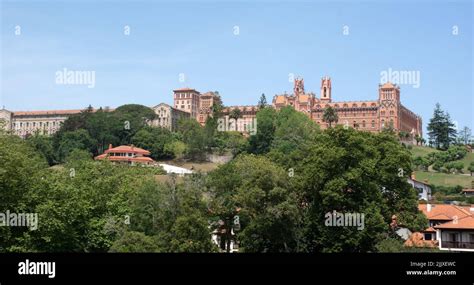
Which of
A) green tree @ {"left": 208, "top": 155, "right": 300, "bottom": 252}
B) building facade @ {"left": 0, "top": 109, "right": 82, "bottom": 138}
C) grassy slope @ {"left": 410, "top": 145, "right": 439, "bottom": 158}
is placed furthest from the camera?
building facade @ {"left": 0, "top": 109, "right": 82, "bottom": 138}

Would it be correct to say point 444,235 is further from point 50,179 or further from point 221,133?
point 221,133

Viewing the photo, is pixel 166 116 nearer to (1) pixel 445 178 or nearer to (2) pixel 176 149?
(2) pixel 176 149

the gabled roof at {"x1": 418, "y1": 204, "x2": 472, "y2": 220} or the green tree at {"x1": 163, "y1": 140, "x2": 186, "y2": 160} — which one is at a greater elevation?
the green tree at {"x1": 163, "y1": 140, "x2": 186, "y2": 160}

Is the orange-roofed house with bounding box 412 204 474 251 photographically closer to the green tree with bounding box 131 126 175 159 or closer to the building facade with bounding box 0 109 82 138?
the green tree with bounding box 131 126 175 159

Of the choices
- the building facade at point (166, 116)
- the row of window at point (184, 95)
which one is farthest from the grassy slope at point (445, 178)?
the row of window at point (184, 95)

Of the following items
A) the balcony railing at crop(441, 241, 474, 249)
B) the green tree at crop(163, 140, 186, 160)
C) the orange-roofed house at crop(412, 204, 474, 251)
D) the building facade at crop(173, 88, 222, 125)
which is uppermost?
the building facade at crop(173, 88, 222, 125)

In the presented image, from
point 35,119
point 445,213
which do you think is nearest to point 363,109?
point 35,119

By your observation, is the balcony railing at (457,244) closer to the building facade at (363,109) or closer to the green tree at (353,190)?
the green tree at (353,190)

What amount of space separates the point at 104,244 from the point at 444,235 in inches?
918

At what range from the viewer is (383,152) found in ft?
131

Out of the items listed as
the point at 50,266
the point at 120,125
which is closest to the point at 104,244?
the point at 50,266

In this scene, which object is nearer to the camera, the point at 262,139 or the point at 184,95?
the point at 262,139

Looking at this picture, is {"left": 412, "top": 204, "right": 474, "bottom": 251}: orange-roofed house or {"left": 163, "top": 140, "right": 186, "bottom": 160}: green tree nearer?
{"left": 412, "top": 204, "right": 474, "bottom": 251}: orange-roofed house

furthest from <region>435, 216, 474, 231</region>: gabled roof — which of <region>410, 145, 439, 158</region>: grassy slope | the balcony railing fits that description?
<region>410, 145, 439, 158</region>: grassy slope
